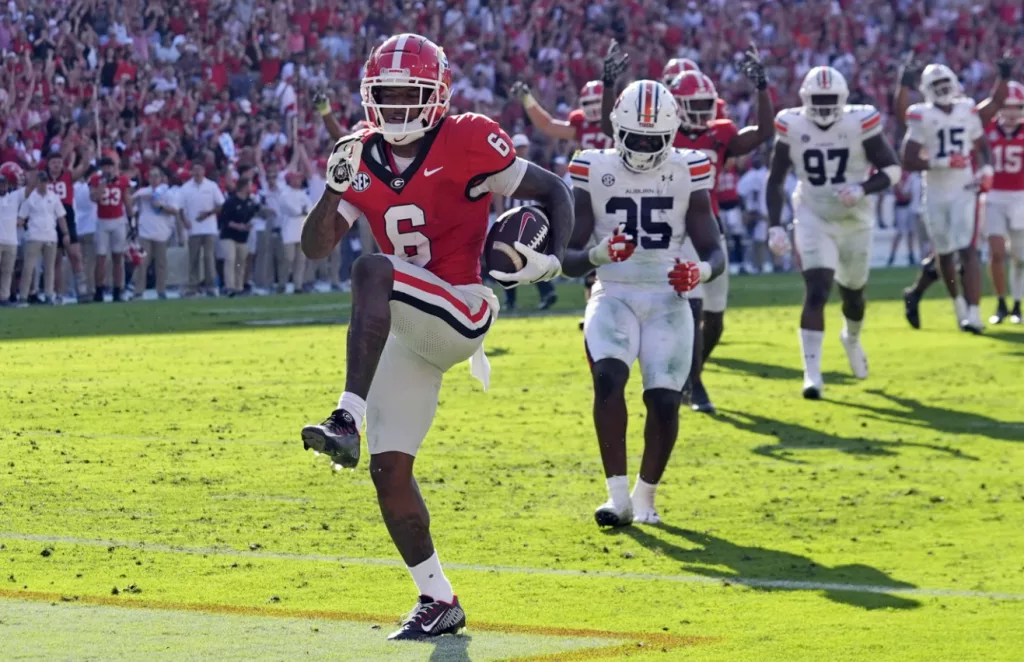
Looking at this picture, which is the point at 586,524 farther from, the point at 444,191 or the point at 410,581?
the point at 444,191

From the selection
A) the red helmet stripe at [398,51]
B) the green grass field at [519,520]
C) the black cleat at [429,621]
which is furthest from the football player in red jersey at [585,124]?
the black cleat at [429,621]

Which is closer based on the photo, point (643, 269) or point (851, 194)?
point (643, 269)

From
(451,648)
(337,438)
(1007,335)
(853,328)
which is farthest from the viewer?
(1007,335)

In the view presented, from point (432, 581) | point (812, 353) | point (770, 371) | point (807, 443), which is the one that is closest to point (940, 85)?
point (770, 371)

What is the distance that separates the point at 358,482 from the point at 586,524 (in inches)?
56.5

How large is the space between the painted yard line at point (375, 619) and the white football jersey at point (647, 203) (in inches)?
101

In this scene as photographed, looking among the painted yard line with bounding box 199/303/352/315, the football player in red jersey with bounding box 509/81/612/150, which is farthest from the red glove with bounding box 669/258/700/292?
the painted yard line with bounding box 199/303/352/315

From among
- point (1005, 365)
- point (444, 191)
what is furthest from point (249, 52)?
point (444, 191)

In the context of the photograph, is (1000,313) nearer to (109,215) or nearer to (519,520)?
(109,215)

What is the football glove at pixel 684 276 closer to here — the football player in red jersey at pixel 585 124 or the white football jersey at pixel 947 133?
the football player in red jersey at pixel 585 124

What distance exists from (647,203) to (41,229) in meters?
12.1

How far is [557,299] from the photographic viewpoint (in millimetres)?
20422

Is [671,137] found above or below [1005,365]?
above

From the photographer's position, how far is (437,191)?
5676 millimetres
